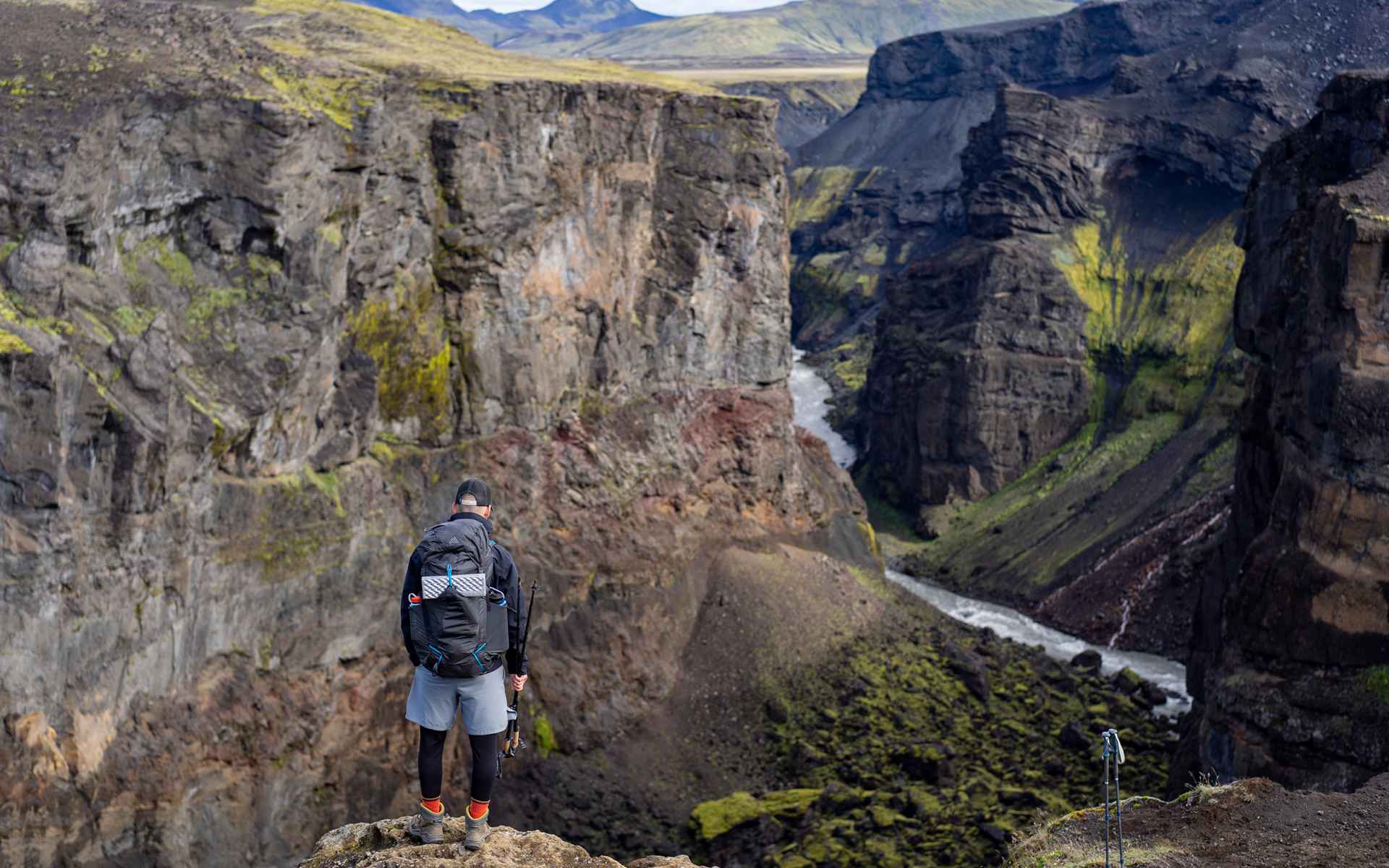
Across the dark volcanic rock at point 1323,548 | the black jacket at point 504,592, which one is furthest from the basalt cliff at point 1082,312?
the black jacket at point 504,592

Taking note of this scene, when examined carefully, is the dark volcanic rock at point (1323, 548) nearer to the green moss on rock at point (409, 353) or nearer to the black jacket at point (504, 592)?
the green moss on rock at point (409, 353)

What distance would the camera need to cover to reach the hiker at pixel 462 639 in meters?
14.9

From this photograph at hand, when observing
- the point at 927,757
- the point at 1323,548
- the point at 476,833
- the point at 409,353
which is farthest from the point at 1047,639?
the point at 476,833

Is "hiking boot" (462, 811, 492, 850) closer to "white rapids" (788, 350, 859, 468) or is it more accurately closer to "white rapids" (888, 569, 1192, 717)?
"white rapids" (888, 569, 1192, 717)

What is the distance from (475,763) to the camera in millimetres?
15242

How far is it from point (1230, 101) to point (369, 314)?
74443mm

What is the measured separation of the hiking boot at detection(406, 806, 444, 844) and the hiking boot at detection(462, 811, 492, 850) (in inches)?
12.1

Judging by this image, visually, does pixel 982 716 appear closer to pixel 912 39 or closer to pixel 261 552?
pixel 261 552

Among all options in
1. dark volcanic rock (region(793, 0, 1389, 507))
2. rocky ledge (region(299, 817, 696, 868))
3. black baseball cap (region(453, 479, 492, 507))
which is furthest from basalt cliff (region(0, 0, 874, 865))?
dark volcanic rock (region(793, 0, 1389, 507))

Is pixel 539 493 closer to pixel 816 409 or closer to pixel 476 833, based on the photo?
pixel 476 833

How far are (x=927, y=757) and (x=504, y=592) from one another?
101 ft

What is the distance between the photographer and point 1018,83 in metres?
161

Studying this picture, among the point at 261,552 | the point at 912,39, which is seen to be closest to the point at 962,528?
the point at 261,552

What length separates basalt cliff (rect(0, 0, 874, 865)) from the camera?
33.8 meters
